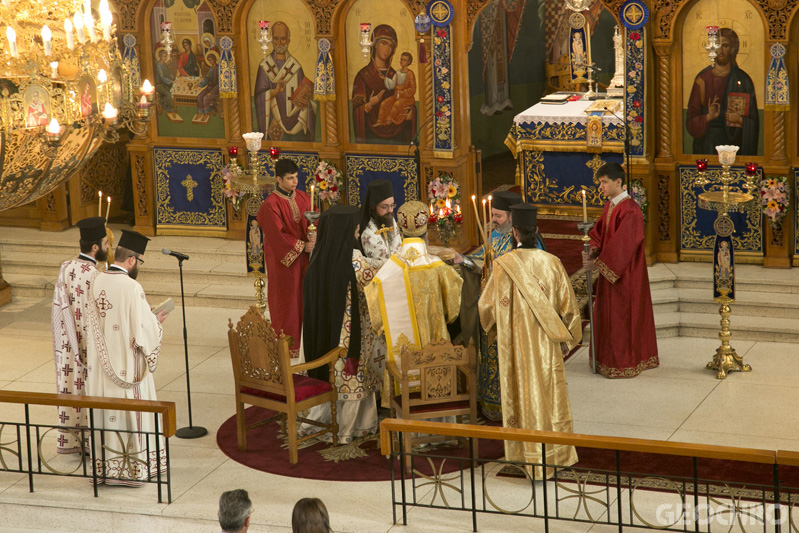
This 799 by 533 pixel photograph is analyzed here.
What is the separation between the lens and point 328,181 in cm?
1398

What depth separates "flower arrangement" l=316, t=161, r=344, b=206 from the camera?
14.0 metres

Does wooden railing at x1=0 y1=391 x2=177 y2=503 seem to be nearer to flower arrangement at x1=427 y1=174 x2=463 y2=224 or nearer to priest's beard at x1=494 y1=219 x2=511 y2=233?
priest's beard at x1=494 y1=219 x2=511 y2=233

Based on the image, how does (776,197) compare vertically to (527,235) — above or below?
below

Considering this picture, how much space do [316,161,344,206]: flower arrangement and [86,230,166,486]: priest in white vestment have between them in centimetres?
547

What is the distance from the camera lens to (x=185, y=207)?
14852 millimetres

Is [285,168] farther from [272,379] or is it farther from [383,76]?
[383,76]

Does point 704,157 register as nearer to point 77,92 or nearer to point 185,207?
point 185,207

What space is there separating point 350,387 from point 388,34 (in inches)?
229

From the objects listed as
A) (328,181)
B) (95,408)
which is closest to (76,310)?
(95,408)

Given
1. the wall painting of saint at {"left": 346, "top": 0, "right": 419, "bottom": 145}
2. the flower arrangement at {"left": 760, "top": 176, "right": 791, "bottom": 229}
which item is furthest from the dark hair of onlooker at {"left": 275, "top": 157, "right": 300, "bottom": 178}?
the flower arrangement at {"left": 760, "top": 176, "right": 791, "bottom": 229}

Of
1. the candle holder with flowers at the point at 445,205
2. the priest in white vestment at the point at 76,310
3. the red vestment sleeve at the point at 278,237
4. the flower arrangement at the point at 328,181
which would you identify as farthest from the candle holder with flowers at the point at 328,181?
the priest in white vestment at the point at 76,310

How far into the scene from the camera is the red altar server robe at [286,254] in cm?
1102

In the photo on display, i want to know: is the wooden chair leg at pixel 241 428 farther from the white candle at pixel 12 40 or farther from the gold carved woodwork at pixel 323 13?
the gold carved woodwork at pixel 323 13

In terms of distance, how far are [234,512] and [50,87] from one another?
8.07ft
